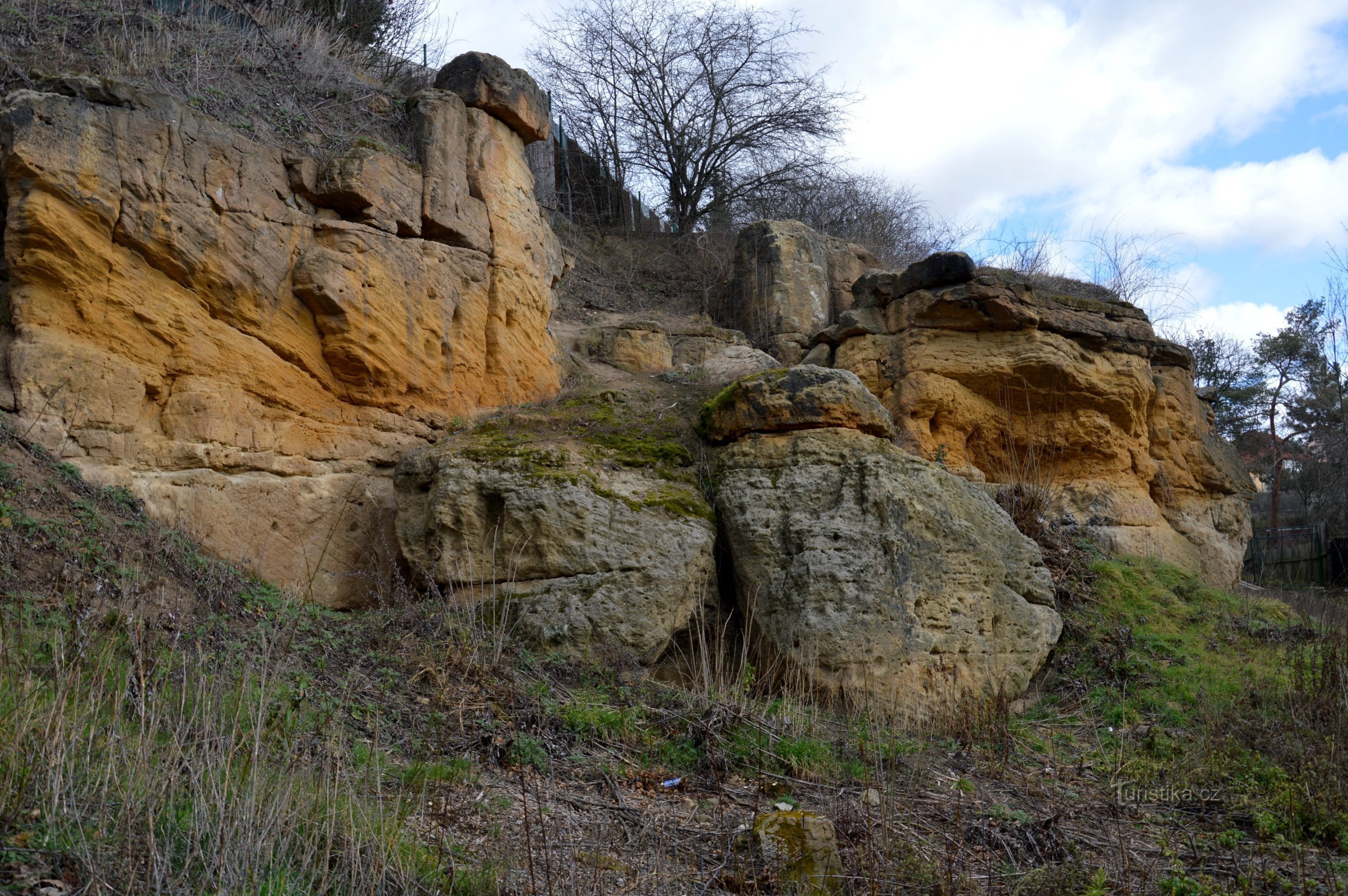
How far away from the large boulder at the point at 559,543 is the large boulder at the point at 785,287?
568 centimetres

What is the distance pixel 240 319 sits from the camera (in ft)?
24.5

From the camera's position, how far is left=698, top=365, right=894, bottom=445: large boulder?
25.5 ft

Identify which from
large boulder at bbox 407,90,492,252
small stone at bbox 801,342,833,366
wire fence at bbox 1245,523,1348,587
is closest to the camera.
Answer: large boulder at bbox 407,90,492,252

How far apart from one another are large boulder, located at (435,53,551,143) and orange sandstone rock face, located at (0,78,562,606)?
22.0 inches

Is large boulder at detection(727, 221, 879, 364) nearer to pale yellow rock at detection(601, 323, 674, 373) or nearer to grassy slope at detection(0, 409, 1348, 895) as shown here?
pale yellow rock at detection(601, 323, 674, 373)

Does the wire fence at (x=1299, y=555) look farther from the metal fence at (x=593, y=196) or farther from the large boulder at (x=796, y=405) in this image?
the large boulder at (x=796, y=405)

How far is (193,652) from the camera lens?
4996 mm

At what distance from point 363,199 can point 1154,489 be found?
32.4 feet

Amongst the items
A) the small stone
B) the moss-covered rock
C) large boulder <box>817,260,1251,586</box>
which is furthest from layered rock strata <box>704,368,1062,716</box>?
the small stone

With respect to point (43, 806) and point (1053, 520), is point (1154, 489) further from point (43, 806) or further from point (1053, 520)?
point (43, 806)

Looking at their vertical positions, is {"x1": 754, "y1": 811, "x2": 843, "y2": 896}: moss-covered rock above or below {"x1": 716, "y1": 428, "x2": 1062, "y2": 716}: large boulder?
below

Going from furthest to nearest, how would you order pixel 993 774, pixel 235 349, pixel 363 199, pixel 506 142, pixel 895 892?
pixel 506 142 → pixel 363 199 → pixel 235 349 → pixel 993 774 → pixel 895 892

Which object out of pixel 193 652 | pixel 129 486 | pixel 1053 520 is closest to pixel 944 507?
pixel 1053 520

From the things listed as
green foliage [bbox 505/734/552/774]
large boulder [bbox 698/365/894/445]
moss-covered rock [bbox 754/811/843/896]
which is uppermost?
large boulder [bbox 698/365/894/445]
